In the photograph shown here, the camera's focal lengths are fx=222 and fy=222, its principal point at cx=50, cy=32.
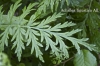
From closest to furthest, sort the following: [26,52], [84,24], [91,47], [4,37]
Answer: [4,37] → [91,47] → [26,52] → [84,24]

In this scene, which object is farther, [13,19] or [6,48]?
[6,48]

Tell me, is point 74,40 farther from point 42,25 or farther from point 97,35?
point 97,35

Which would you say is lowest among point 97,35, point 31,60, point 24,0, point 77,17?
point 31,60

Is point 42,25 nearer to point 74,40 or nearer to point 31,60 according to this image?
point 74,40

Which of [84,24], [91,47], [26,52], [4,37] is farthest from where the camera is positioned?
[84,24]

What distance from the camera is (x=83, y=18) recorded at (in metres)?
1.21

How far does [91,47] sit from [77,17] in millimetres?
296

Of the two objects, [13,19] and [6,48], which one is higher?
[13,19]

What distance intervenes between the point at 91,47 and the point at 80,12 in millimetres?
295

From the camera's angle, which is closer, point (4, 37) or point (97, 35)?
point (4, 37)

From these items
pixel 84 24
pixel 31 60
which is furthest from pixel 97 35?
pixel 31 60

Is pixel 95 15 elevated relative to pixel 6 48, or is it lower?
elevated

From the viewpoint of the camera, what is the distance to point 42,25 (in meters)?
0.90

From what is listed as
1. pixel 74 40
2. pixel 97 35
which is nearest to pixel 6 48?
pixel 74 40
